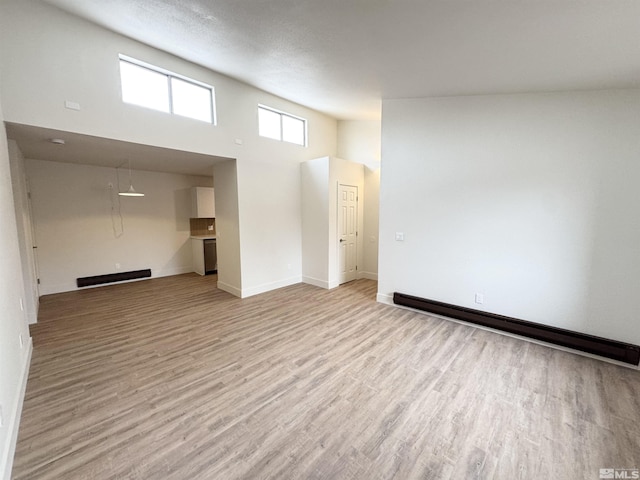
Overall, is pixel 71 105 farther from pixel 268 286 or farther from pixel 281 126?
pixel 268 286

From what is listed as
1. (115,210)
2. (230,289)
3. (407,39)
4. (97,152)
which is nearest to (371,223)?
(230,289)

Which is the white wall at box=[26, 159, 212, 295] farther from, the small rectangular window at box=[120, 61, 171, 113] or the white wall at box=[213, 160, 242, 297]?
the small rectangular window at box=[120, 61, 171, 113]

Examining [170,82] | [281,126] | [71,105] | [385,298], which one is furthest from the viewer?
[281,126]

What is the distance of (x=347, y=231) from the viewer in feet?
19.5

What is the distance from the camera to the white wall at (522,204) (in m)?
2.94

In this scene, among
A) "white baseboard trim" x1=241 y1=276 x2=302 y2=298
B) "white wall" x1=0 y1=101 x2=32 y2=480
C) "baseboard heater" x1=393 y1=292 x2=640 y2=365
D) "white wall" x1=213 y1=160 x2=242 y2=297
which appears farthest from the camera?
"white baseboard trim" x1=241 y1=276 x2=302 y2=298

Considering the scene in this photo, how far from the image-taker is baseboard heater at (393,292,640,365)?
112 inches

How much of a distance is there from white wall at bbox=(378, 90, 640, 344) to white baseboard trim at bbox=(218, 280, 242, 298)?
2.85 metres

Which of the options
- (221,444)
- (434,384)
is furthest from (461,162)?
(221,444)

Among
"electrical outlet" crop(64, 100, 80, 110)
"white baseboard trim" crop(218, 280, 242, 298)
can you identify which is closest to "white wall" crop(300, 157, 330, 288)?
"white baseboard trim" crop(218, 280, 242, 298)

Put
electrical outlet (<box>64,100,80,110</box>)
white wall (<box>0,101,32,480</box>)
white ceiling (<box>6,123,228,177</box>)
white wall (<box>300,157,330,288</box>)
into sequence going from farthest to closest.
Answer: white wall (<box>300,157,330,288</box>)
white ceiling (<box>6,123,228,177</box>)
electrical outlet (<box>64,100,80,110</box>)
white wall (<box>0,101,32,480</box>)

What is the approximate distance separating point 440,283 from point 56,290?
7.18 m

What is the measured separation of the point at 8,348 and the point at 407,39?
4.28 metres
